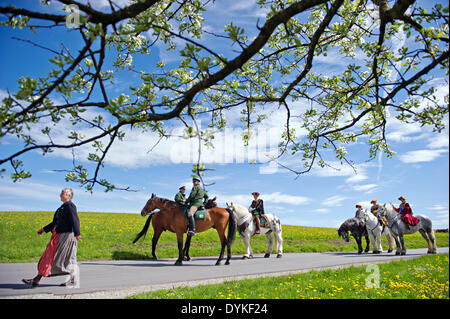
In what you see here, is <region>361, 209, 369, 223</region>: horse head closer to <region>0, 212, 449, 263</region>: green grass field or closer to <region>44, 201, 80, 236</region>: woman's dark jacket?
<region>0, 212, 449, 263</region>: green grass field

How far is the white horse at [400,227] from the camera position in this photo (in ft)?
53.5

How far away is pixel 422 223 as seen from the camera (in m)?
17.0

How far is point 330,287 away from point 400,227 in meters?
11.3

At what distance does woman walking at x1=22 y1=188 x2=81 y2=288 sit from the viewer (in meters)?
7.14

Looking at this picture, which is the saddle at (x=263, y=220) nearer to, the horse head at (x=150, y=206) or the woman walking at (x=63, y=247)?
the horse head at (x=150, y=206)

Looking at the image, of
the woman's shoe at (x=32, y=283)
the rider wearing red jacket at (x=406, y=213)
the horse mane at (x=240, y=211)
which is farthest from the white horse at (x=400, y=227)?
the woman's shoe at (x=32, y=283)

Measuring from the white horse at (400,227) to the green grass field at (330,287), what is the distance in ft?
21.9

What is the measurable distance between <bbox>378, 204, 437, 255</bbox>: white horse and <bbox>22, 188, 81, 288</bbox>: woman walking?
1547 cm

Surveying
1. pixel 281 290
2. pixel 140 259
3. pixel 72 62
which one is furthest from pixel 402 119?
pixel 140 259

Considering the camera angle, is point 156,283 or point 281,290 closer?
point 281,290

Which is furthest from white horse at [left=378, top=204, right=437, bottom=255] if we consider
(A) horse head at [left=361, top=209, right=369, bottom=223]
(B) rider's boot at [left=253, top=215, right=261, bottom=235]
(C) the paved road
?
(C) the paved road

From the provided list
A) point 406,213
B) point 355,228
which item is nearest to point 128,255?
point 355,228

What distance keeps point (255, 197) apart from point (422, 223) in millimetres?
9935
